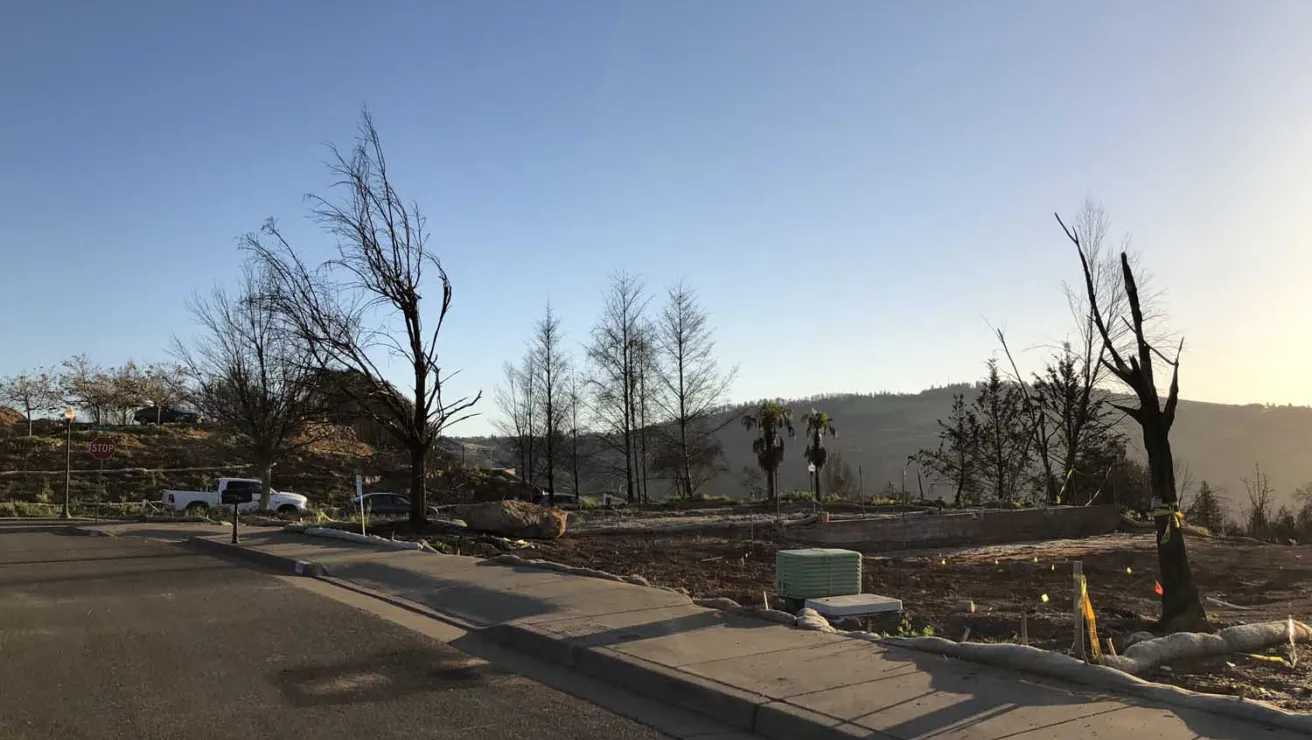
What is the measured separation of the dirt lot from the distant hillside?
86.6 meters

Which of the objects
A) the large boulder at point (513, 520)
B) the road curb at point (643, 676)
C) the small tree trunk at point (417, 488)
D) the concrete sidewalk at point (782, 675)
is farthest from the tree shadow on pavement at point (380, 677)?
Answer: the small tree trunk at point (417, 488)

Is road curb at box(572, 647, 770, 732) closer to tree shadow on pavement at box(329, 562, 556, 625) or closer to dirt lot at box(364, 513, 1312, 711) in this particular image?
tree shadow on pavement at box(329, 562, 556, 625)

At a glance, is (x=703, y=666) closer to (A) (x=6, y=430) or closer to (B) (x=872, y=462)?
(A) (x=6, y=430)

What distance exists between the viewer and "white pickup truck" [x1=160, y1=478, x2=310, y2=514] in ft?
112

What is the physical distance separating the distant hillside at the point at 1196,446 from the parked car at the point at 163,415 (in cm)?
4486

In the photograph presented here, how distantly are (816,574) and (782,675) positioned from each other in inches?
130

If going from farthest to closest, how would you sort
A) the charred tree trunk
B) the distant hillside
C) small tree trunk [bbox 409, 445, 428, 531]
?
1. the distant hillside
2. small tree trunk [bbox 409, 445, 428, 531]
3. the charred tree trunk

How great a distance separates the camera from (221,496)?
34.4m

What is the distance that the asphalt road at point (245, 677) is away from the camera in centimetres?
594

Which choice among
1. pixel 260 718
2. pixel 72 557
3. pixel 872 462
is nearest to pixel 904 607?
pixel 260 718

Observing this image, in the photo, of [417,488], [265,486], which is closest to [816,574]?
[417,488]

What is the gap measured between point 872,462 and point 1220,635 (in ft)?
470

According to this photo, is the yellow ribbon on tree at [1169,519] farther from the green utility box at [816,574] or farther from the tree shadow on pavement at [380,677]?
the tree shadow on pavement at [380,677]

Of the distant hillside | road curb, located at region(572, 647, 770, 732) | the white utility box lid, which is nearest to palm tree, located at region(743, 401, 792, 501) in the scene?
the white utility box lid
